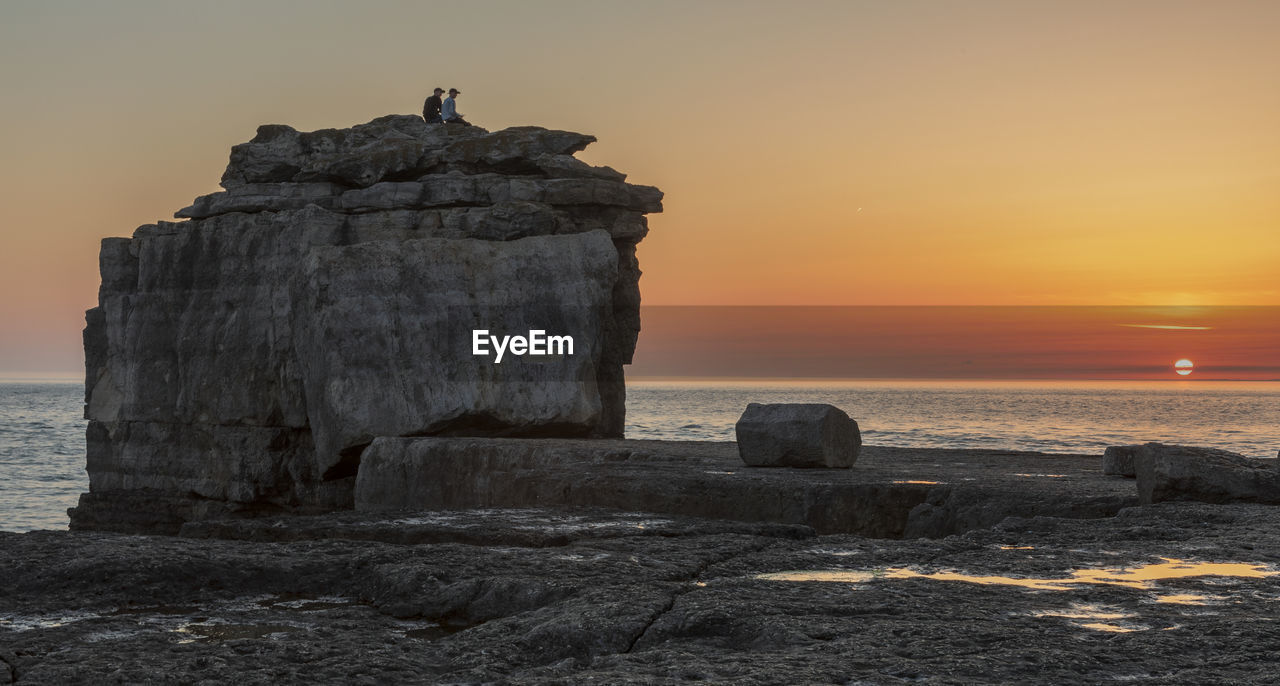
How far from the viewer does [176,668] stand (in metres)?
4.30

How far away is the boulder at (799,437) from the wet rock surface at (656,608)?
14.7 ft

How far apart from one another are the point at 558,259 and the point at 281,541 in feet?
37.0

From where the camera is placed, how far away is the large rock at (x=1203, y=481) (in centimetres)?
941

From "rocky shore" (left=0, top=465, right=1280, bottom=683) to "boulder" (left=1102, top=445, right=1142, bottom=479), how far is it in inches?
164

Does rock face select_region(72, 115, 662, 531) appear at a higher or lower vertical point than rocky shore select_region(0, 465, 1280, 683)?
higher

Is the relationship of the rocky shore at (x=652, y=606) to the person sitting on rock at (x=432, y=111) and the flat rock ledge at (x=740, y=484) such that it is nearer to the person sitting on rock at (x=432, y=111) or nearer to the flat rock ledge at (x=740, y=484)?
the flat rock ledge at (x=740, y=484)

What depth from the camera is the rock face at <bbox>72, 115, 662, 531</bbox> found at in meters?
18.2

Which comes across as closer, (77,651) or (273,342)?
(77,651)

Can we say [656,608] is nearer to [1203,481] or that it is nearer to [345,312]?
[1203,481]

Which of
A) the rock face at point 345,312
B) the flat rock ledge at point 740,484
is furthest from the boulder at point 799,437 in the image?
the rock face at point 345,312

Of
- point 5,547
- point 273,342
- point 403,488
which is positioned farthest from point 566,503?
point 273,342

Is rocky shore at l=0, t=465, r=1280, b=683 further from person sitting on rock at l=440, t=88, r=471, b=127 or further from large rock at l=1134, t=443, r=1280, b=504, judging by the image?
person sitting on rock at l=440, t=88, r=471, b=127

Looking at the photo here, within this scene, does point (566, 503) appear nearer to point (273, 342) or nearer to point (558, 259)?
point (558, 259)

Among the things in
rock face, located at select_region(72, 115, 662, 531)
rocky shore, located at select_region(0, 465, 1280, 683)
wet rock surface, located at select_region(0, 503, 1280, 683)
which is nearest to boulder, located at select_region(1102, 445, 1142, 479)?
rocky shore, located at select_region(0, 465, 1280, 683)
